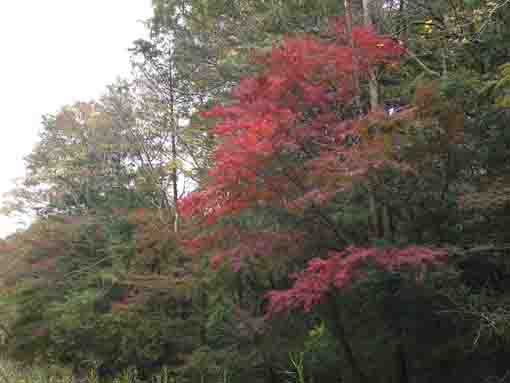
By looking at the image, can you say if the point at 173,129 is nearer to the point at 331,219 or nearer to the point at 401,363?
the point at 331,219

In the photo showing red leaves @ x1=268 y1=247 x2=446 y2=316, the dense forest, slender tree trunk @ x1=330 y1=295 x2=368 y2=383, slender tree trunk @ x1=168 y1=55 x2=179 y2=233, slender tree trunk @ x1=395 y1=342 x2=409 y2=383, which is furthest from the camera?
slender tree trunk @ x1=168 y1=55 x2=179 y2=233

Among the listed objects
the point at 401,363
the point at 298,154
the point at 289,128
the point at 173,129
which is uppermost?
the point at 173,129

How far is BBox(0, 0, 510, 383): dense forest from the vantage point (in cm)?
456

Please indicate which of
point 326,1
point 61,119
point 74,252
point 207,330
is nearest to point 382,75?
point 326,1

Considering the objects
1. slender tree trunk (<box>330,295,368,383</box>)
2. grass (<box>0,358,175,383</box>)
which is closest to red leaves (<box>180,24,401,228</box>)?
slender tree trunk (<box>330,295,368,383</box>)

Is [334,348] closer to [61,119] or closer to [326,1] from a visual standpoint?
[326,1]

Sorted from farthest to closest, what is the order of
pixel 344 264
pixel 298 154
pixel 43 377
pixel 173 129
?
pixel 173 129
pixel 298 154
pixel 43 377
pixel 344 264

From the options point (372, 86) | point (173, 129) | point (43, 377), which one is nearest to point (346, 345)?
point (372, 86)

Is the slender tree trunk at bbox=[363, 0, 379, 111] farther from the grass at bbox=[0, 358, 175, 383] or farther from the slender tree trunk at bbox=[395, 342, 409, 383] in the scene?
the grass at bbox=[0, 358, 175, 383]

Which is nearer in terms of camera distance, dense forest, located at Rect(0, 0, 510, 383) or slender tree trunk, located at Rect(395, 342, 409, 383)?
dense forest, located at Rect(0, 0, 510, 383)

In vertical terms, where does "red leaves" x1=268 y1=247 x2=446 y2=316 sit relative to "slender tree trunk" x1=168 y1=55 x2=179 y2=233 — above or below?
below

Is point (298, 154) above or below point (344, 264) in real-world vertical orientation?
above

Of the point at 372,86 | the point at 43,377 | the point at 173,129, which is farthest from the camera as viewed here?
the point at 173,129

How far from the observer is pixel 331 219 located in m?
5.51
